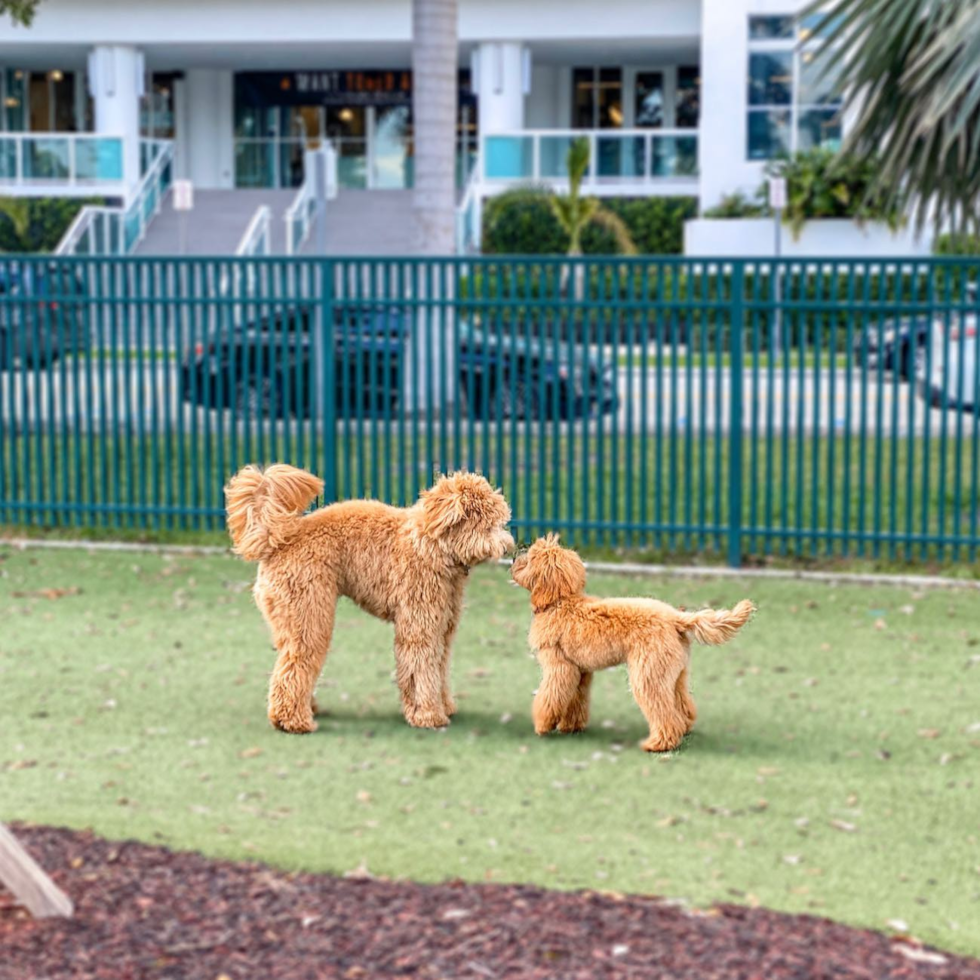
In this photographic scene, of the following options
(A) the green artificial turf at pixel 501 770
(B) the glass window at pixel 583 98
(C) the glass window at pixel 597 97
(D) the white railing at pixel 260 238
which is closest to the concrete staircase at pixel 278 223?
(D) the white railing at pixel 260 238

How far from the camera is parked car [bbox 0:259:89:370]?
11.9ft

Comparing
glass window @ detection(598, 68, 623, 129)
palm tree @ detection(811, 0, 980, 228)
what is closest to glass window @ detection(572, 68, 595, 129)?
glass window @ detection(598, 68, 623, 129)

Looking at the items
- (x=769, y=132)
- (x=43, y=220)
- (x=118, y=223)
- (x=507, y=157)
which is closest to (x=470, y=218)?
(x=507, y=157)

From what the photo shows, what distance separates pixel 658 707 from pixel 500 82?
125ft

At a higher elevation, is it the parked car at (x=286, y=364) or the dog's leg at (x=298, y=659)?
the parked car at (x=286, y=364)

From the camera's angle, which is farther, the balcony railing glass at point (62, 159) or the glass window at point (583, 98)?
the glass window at point (583, 98)

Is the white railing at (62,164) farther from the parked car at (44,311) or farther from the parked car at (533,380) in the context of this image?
the parked car at (533,380)

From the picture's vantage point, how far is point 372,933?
6.45 metres

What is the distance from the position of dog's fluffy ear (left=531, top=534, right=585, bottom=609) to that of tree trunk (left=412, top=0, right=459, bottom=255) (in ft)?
3.63

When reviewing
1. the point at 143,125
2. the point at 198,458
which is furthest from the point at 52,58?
the point at 198,458

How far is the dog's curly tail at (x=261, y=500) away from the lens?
96cm

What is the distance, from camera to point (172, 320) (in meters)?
2.46

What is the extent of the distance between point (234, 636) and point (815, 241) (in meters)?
29.3

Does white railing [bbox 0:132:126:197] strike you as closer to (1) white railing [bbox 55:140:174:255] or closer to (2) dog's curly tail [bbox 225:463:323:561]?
(1) white railing [bbox 55:140:174:255]
